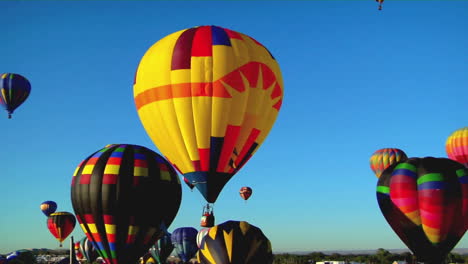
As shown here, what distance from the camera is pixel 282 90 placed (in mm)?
20766

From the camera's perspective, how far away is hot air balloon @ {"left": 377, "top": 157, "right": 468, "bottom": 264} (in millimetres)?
21141

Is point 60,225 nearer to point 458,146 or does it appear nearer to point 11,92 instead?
point 11,92

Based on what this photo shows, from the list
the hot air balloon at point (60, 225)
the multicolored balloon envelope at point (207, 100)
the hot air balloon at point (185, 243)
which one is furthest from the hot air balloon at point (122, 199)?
the hot air balloon at point (185, 243)

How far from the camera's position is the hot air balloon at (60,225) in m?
38.6

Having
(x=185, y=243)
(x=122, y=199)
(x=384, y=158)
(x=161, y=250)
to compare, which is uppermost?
(x=384, y=158)

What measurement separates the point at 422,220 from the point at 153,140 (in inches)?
410

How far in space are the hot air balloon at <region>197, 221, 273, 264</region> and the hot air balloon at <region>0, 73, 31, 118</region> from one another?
22025 millimetres

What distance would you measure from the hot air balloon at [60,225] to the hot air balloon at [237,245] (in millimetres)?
21536

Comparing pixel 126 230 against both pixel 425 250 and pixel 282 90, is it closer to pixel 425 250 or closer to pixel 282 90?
pixel 282 90

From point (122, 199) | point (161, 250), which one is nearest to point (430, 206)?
point (122, 199)

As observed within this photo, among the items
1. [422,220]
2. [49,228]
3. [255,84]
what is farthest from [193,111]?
[49,228]

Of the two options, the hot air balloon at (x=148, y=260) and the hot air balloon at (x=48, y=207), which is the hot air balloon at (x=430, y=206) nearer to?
the hot air balloon at (x=148, y=260)

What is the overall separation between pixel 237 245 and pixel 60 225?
22.9 meters

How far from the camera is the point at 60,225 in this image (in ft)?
127
